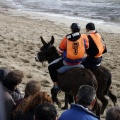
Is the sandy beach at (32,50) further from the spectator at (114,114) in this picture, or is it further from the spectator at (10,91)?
the spectator at (114,114)

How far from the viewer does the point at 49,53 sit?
36.3 feet

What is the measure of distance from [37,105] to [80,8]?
1258 inches

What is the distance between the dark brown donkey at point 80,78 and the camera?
910 cm

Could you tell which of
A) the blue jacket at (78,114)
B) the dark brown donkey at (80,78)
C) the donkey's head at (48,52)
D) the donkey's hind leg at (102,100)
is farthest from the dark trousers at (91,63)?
the blue jacket at (78,114)

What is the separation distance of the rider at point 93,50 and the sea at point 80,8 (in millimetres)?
17345

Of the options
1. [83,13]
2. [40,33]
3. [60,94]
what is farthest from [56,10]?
[60,94]

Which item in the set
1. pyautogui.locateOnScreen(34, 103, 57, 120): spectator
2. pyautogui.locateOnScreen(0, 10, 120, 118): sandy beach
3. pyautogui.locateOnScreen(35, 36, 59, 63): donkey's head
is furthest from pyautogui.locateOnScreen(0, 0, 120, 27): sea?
pyautogui.locateOnScreen(34, 103, 57, 120): spectator

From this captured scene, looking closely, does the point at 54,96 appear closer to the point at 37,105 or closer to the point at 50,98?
the point at 50,98

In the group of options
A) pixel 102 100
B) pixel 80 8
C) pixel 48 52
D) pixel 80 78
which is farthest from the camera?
pixel 80 8

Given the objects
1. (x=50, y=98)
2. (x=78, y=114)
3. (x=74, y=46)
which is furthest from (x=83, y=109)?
(x=74, y=46)

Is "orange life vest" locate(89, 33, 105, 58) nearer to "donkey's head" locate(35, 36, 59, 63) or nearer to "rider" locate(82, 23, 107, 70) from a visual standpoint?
"rider" locate(82, 23, 107, 70)

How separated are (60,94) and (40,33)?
31.1 feet

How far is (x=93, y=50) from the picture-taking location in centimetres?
989

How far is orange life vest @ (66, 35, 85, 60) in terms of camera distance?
371 inches
